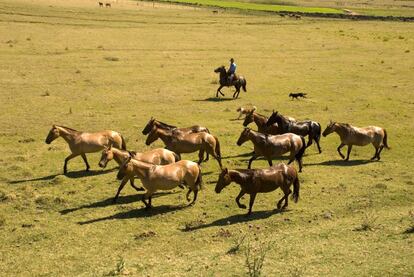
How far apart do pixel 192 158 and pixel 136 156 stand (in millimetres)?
3810

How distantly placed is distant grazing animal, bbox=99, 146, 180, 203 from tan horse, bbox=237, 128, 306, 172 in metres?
2.68

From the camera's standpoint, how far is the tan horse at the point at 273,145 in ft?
52.3

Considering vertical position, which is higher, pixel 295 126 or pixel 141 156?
pixel 295 126

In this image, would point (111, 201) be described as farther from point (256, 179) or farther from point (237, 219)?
point (256, 179)

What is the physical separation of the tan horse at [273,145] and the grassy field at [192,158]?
41.6 inches

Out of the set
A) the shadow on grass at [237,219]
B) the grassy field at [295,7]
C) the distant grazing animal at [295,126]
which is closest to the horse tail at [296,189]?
the shadow on grass at [237,219]

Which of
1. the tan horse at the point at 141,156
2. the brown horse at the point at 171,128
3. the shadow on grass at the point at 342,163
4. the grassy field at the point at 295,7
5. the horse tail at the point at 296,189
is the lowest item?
the shadow on grass at the point at 342,163

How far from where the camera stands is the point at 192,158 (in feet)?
57.9

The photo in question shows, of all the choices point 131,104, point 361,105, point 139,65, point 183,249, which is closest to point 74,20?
point 139,65

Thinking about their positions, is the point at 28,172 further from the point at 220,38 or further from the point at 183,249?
the point at 220,38

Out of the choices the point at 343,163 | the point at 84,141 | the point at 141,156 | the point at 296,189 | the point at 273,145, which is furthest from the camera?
the point at 343,163

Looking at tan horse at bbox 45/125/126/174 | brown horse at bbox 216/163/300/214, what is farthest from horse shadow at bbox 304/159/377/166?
tan horse at bbox 45/125/126/174

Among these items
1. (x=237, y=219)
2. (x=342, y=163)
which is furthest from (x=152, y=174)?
(x=342, y=163)

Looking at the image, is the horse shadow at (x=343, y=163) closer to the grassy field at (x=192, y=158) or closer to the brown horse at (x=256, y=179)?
the grassy field at (x=192, y=158)
